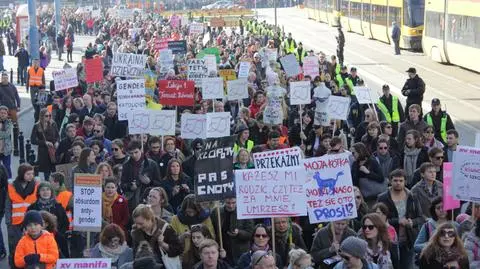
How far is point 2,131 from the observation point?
18.2 meters

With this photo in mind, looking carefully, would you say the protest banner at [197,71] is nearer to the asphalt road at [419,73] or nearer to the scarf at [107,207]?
the asphalt road at [419,73]

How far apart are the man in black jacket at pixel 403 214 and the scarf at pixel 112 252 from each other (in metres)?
2.80

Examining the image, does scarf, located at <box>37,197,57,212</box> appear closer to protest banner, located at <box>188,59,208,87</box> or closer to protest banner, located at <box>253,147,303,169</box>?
protest banner, located at <box>253,147,303,169</box>

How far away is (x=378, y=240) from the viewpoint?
9891 mm

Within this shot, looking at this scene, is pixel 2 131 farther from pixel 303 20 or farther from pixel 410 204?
pixel 303 20

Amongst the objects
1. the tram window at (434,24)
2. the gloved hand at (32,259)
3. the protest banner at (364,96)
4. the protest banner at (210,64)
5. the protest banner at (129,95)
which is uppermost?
the protest banner at (129,95)

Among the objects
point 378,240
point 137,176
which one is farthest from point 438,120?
point 378,240

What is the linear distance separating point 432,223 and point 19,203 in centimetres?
A: 489

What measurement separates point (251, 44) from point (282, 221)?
85.5 ft

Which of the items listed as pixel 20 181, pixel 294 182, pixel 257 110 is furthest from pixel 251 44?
pixel 294 182

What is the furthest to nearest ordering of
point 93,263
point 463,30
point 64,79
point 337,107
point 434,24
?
1. point 434,24
2. point 463,30
3. point 64,79
4. point 337,107
5. point 93,263

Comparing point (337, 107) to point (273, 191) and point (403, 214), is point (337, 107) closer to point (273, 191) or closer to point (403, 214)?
point (403, 214)

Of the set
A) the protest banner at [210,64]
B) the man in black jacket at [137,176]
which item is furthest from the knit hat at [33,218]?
the protest banner at [210,64]

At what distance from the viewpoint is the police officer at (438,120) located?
17125 mm
